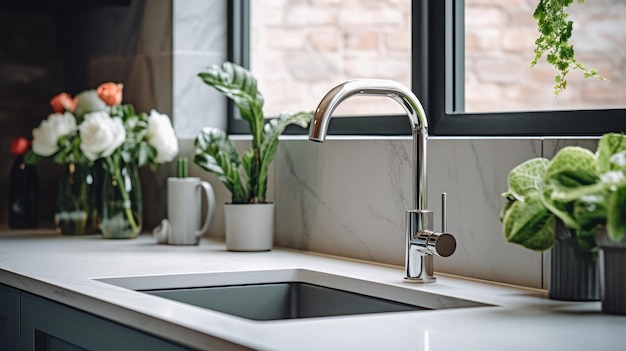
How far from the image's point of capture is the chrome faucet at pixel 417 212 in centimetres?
173

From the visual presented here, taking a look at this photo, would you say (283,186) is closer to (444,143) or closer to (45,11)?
(444,143)

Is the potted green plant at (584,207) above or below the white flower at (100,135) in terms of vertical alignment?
below

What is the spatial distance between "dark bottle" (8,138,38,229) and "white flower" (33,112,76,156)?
27cm

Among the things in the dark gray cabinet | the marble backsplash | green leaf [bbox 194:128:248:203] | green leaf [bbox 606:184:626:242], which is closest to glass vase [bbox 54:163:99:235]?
the marble backsplash

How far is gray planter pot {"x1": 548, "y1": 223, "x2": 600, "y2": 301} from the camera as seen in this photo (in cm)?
150

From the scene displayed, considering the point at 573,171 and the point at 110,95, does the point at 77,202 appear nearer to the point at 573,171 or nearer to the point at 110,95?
the point at 110,95

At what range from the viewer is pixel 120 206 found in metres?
2.61

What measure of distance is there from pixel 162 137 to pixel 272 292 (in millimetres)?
773

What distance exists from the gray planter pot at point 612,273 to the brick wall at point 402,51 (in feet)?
7.57

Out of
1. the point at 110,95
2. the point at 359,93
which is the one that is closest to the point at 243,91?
the point at 110,95

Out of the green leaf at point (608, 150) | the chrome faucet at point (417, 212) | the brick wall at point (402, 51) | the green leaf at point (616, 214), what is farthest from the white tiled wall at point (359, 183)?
the brick wall at point (402, 51)

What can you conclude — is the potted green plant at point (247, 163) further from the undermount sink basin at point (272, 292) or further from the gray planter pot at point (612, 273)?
the gray planter pot at point (612, 273)

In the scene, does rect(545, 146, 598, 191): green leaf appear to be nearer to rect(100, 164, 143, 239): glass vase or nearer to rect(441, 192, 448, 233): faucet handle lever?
rect(441, 192, 448, 233): faucet handle lever

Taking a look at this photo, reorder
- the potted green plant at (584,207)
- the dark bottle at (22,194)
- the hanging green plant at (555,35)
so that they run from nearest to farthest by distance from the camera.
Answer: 1. the potted green plant at (584,207)
2. the hanging green plant at (555,35)
3. the dark bottle at (22,194)
